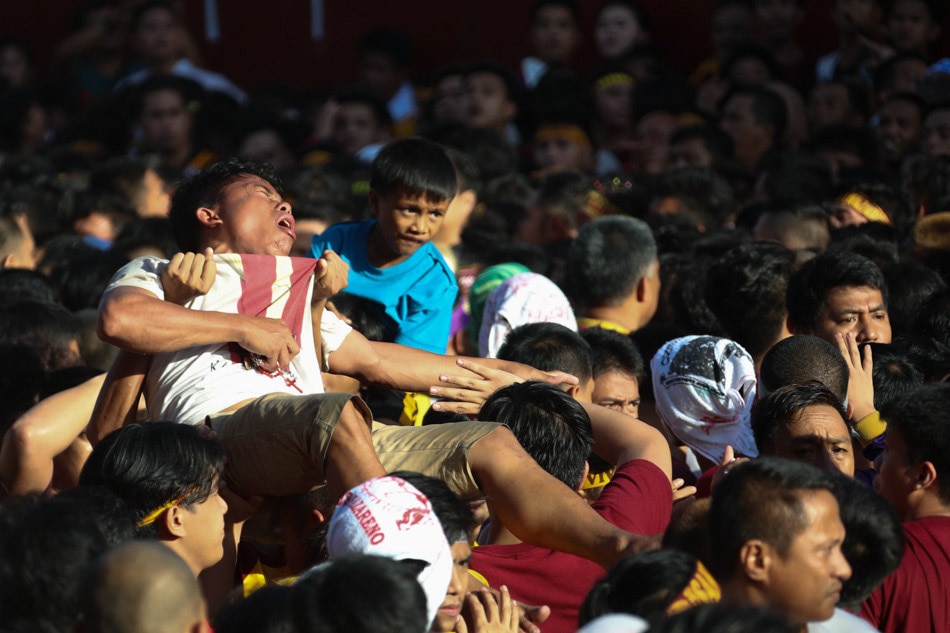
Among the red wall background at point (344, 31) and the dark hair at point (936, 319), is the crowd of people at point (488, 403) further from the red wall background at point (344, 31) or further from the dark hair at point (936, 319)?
the red wall background at point (344, 31)

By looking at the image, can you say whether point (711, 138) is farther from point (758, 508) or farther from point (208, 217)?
point (758, 508)

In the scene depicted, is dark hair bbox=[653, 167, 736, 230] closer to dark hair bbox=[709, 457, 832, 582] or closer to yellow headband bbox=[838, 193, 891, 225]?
yellow headband bbox=[838, 193, 891, 225]

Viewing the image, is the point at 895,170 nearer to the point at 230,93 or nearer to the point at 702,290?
the point at 702,290

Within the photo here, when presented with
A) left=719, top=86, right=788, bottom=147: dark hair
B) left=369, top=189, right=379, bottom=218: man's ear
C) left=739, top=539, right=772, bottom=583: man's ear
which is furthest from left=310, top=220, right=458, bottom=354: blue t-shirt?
left=719, top=86, right=788, bottom=147: dark hair

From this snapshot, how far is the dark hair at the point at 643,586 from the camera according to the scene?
2738 mm

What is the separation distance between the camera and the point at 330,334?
4.55 m

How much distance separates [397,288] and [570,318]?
75cm

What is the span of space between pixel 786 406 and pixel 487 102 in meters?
6.97

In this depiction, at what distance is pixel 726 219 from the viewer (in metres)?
7.98

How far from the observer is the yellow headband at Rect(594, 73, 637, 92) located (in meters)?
10.7

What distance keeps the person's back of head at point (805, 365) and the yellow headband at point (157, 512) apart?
6.67 ft

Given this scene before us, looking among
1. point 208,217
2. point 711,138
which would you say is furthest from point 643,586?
point 711,138

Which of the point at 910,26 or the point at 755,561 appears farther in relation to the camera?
the point at 910,26

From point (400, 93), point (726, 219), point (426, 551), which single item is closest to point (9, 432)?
point (426, 551)
